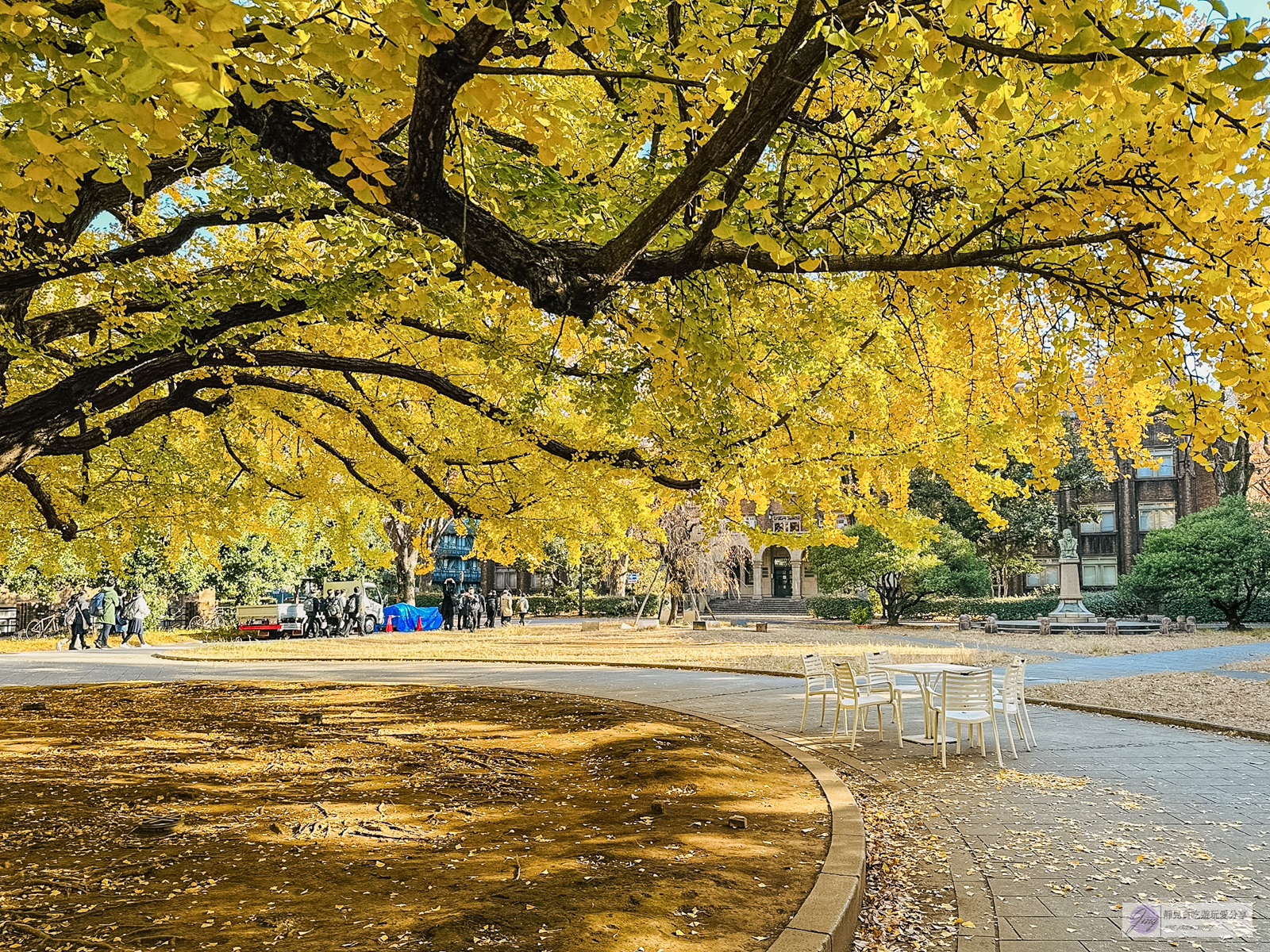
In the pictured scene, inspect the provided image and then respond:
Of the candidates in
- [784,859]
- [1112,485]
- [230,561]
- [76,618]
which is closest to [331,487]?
[784,859]

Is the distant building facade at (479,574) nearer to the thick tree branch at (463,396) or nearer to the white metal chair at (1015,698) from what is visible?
the thick tree branch at (463,396)

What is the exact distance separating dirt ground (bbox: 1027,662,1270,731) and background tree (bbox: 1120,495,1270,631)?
1610 cm

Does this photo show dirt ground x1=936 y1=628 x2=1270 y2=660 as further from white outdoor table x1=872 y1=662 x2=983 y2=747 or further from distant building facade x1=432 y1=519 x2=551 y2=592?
distant building facade x1=432 y1=519 x2=551 y2=592

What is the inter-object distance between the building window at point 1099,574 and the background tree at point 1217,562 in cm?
2025

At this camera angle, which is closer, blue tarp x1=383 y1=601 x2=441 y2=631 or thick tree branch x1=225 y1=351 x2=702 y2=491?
thick tree branch x1=225 y1=351 x2=702 y2=491

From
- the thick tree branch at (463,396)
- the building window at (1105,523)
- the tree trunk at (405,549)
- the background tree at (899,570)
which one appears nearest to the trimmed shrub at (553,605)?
the tree trunk at (405,549)

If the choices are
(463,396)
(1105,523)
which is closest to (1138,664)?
(463,396)

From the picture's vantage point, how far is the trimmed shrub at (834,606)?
3712 cm

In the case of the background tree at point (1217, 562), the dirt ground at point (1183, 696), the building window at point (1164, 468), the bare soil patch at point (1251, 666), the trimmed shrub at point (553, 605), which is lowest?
the trimmed shrub at point (553, 605)

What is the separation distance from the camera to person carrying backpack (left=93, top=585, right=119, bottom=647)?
85.3 ft

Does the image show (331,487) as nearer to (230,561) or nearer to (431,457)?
(431,457)

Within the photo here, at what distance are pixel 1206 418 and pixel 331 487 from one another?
10980 mm

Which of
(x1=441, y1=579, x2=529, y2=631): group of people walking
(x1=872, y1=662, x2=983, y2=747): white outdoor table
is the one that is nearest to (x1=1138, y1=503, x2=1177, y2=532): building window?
(x1=441, y1=579, x2=529, y2=631): group of people walking

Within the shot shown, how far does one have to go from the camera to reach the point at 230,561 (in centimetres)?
3234
